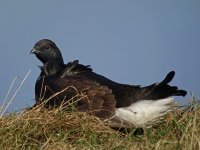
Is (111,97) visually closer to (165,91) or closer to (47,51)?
(165,91)

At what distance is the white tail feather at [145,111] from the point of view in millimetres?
7457

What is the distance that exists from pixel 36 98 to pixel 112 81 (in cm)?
115

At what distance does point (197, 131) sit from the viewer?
545 cm

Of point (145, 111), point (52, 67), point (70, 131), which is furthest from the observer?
point (52, 67)

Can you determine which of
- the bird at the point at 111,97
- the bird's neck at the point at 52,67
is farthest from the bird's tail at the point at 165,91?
the bird's neck at the point at 52,67

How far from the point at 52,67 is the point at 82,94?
1.68 meters

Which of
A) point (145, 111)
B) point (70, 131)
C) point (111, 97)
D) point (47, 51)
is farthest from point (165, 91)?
point (47, 51)

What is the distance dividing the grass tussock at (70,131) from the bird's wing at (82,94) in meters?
0.35

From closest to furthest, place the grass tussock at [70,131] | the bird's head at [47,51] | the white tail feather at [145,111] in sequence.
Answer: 1. the grass tussock at [70,131]
2. the white tail feather at [145,111]
3. the bird's head at [47,51]

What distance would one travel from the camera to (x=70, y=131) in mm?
6684

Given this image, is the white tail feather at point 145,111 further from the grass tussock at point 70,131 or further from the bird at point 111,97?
the grass tussock at point 70,131

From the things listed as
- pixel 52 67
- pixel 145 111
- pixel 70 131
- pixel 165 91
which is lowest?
pixel 70 131

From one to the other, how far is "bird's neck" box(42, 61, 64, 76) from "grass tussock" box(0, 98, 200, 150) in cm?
187

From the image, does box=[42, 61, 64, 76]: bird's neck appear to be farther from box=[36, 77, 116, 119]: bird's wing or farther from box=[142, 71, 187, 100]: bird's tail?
box=[142, 71, 187, 100]: bird's tail
